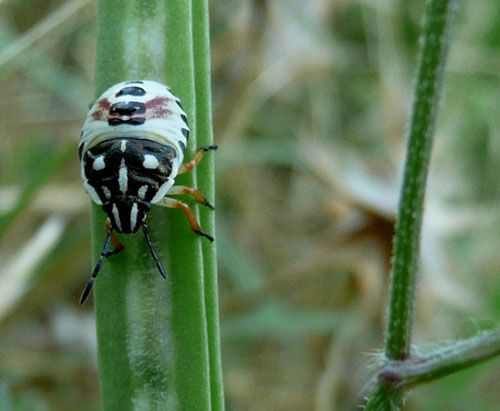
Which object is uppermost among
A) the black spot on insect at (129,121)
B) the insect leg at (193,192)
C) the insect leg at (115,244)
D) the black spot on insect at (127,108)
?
the black spot on insect at (127,108)

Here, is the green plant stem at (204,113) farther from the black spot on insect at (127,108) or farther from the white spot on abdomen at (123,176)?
the white spot on abdomen at (123,176)

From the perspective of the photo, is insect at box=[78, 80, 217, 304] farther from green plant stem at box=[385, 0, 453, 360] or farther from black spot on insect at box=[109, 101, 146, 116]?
green plant stem at box=[385, 0, 453, 360]

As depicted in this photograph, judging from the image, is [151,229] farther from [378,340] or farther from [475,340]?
[378,340]

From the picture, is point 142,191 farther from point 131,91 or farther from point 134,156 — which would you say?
point 131,91

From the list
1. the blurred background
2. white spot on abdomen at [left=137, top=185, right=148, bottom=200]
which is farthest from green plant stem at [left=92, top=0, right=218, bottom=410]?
the blurred background

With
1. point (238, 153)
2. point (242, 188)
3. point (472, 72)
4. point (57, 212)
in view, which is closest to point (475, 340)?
point (57, 212)

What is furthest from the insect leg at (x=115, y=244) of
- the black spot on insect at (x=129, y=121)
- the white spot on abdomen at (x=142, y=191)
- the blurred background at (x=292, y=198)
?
the blurred background at (x=292, y=198)
